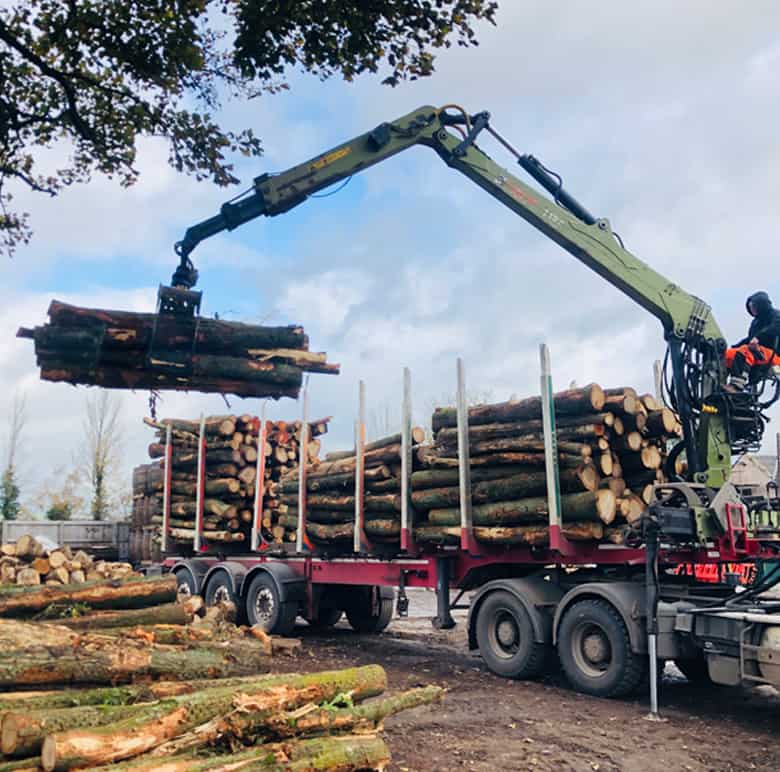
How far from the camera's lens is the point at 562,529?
9.24 meters

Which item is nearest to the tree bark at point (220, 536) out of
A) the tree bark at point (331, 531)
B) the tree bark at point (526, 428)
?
the tree bark at point (331, 531)

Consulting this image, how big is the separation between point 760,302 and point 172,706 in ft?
24.2

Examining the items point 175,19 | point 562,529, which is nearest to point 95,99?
point 175,19

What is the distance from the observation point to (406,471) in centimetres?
1113

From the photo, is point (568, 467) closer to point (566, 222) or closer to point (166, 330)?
point (566, 222)

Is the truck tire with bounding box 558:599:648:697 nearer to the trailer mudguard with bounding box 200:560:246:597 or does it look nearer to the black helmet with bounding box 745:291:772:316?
the black helmet with bounding box 745:291:772:316

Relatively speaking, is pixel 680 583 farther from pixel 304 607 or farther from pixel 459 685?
pixel 304 607

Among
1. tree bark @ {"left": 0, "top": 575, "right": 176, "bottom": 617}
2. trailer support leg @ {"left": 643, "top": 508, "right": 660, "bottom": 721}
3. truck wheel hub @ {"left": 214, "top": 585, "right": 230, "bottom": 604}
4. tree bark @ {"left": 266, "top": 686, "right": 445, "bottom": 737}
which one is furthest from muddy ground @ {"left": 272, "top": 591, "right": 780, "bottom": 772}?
truck wheel hub @ {"left": 214, "top": 585, "right": 230, "bottom": 604}

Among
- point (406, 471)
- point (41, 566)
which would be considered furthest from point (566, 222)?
point (41, 566)

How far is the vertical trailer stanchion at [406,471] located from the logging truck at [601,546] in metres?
0.02

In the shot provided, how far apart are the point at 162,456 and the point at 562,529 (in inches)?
396

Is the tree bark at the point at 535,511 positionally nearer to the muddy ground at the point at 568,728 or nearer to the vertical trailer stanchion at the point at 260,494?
the muddy ground at the point at 568,728

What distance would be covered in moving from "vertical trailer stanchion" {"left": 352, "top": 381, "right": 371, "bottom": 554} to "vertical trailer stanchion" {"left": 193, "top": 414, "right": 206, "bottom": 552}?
4.11 m

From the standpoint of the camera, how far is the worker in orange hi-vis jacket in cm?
965
